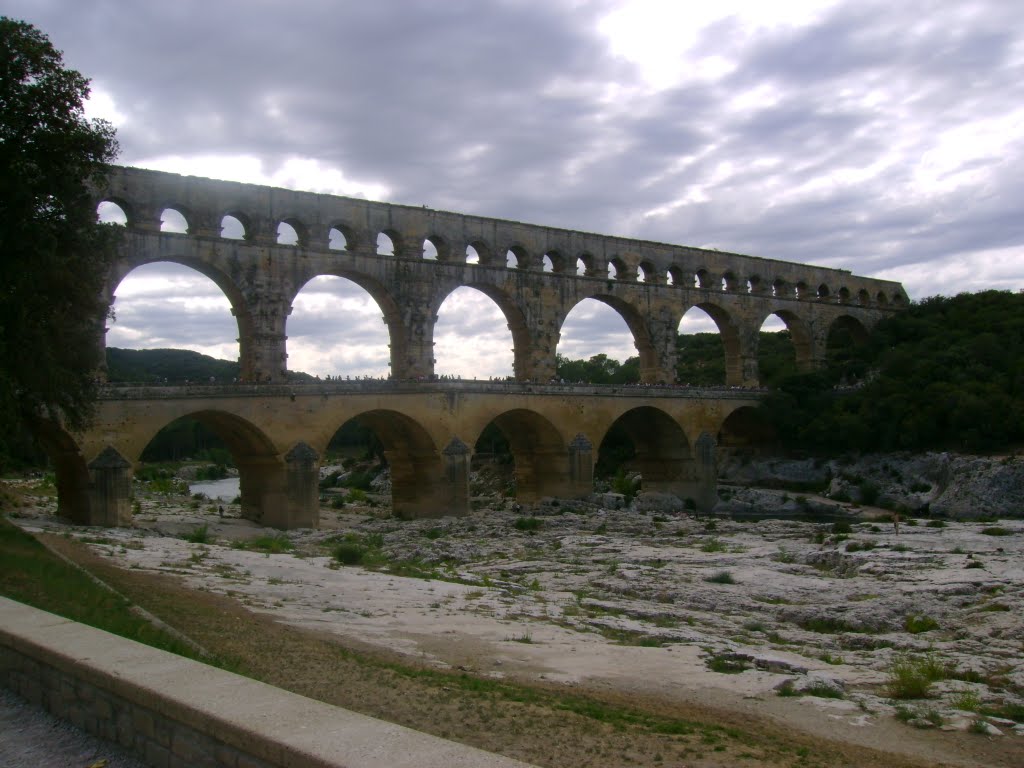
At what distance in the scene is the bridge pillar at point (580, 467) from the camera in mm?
35219

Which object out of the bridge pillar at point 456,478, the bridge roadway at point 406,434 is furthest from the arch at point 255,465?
the bridge pillar at point 456,478

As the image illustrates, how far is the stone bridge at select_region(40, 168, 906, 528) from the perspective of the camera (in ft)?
90.0

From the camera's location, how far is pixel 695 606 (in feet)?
52.3

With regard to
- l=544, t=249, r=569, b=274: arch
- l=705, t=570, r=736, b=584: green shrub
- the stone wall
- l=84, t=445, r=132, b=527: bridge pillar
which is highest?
Result: l=544, t=249, r=569, b=274: arch

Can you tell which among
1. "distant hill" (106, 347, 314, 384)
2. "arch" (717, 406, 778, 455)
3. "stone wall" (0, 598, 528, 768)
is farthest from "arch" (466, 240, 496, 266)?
"distant hill" (106, 347, 314, 384)

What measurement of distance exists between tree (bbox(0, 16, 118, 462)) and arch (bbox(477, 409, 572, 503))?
18980 millimetres

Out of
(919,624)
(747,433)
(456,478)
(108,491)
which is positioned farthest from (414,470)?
(747,433)

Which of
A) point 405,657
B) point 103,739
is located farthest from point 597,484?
point 103,739

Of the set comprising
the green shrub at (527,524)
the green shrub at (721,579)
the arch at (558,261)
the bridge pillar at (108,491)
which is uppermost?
the arch at (558,261)

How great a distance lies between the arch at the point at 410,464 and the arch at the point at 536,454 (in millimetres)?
3948

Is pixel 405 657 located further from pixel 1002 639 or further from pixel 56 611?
pixel 1002 639

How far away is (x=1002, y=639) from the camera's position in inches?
531

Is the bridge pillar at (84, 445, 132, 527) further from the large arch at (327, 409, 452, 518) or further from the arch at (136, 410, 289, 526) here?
the large arch at (327, 409, 452, 518)

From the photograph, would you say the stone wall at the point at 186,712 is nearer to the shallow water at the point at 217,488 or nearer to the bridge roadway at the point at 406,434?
the bridge roadway at the point at 406,434
